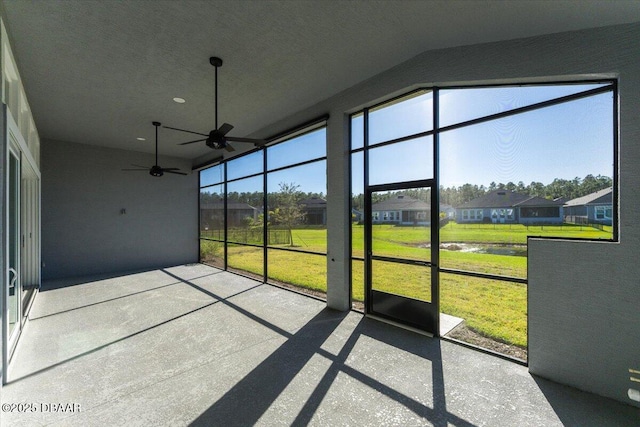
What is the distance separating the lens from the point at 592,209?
2.74 metres

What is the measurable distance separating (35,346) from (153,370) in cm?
180

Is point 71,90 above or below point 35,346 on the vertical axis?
above

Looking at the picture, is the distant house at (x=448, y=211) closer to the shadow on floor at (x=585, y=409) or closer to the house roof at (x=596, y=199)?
the house roof at (x=596, y=199)

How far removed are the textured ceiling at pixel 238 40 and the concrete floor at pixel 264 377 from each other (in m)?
3.55

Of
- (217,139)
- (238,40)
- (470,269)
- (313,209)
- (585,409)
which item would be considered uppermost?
(238,40)

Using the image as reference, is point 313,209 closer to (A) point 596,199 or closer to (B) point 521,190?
(B) point 521,190

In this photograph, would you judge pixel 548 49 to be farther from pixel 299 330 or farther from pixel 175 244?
pixel 175 244

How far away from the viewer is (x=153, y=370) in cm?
284

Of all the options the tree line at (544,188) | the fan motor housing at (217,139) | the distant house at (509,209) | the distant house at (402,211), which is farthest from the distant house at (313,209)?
the distant house at (509,209)

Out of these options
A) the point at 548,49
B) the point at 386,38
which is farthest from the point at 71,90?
the point at 548,49

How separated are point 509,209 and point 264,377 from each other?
3.31 metres

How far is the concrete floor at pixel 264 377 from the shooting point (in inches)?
86.8

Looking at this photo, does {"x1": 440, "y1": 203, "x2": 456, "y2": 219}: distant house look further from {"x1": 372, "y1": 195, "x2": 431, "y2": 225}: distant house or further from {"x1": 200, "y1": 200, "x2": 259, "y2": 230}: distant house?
{"x1": 200, "y1": 200, "x2": 259, "y2": 230}: distant house

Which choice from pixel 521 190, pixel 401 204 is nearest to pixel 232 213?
pixel 401 204
